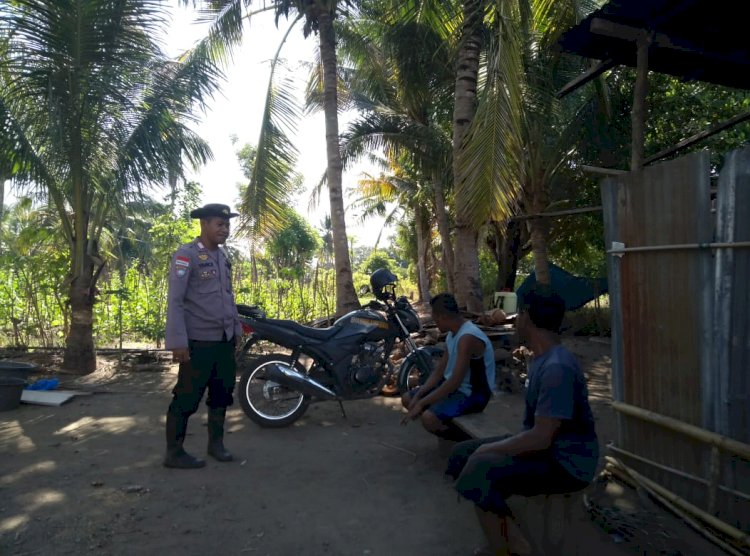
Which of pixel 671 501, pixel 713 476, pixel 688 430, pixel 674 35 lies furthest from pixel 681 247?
pixel 674 35

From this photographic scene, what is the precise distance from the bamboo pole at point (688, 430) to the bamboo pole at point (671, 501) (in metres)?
0.35

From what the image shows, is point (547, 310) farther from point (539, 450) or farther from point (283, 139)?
point (283, 139)

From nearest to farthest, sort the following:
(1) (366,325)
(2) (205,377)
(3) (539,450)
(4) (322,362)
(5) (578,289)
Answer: (3) (539,450) → (2) (205,377) → (4) (322,362) → (1) (366,325) → (5) (578,289)

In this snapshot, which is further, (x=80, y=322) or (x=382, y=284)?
(x=80, y=322)

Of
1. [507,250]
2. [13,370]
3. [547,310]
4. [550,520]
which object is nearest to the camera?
[547,310]

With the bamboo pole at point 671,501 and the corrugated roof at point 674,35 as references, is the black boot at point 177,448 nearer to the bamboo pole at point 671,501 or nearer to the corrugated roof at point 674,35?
the bamboo pole at point 671,501

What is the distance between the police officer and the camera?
4117mm

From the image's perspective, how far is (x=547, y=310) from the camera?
101 inches

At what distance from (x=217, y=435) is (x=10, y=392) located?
2.99 meters

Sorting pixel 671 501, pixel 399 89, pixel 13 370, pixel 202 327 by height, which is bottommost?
pixel 671 501

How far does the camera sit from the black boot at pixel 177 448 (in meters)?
4.22

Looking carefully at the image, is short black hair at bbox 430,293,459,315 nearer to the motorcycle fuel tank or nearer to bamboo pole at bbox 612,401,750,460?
bamboo pole at bbox 612,401,750,460

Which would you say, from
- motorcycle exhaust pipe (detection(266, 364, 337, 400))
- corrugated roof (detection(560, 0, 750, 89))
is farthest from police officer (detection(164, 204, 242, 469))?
corrugated roof (detection(560, 0, 750, 89))

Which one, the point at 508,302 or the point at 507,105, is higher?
the point at 507,105
